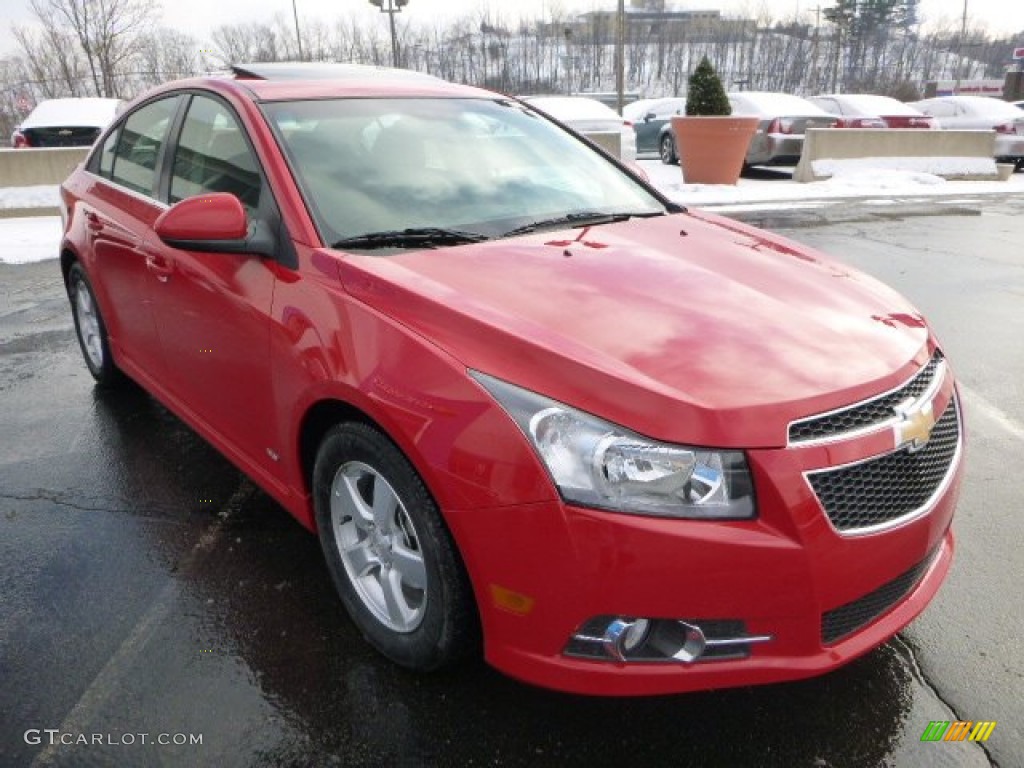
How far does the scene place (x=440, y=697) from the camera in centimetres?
216

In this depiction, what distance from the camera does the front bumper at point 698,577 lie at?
5.52 ft

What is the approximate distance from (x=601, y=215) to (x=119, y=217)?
2.24 metres

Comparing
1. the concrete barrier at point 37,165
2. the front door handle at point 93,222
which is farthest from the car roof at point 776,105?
the front door handle at point 93,222

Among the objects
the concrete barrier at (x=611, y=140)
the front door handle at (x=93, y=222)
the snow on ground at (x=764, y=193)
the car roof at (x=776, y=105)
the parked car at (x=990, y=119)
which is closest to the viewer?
the front door handle at (x=93, y=222)

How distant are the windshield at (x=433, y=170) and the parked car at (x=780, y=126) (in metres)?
12.7

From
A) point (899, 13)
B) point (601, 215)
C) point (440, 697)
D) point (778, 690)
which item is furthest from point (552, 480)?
point (899, 13)

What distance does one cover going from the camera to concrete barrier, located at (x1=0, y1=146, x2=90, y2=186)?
11.5 metres

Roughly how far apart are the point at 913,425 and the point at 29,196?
1299 cm

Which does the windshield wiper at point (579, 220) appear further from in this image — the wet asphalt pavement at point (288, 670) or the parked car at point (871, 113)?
the parked car at point (871, 113)

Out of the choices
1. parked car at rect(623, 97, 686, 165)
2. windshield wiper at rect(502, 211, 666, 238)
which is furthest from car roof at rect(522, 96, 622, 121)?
windshield wiper at rect(502, 211, 666, 238)

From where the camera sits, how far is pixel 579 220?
290 centimetres

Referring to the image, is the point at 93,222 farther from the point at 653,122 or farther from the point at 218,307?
the point at 653,122

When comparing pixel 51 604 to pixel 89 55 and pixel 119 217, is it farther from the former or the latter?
pixel 89 55

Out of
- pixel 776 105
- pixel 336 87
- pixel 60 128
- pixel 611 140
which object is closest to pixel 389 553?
pixel 336 87
